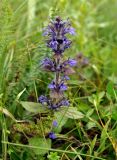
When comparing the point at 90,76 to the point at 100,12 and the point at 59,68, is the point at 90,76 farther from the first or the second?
the point at 100,12

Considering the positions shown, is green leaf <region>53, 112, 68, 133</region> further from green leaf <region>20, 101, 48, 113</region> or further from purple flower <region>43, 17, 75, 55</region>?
purple flower <region>43, 17, 75, 55</region>

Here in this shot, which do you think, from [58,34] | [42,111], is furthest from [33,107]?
[58,34]

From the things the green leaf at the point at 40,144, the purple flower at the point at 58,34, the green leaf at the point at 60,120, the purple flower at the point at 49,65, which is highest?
the purple flower at the point at 58,34

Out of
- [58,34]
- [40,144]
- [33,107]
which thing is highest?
[58,34]

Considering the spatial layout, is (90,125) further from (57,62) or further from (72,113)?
(57,62)

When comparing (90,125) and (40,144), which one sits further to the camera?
(90,125)

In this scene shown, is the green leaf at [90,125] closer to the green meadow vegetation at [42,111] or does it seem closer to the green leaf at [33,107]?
the green meadow vegetation at [42,111]

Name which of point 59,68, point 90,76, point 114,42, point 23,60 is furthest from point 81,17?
point 59,68

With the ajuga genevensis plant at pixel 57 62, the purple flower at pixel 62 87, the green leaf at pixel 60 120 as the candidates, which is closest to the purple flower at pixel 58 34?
the ajuga genevensis plant at pixel 57 62
